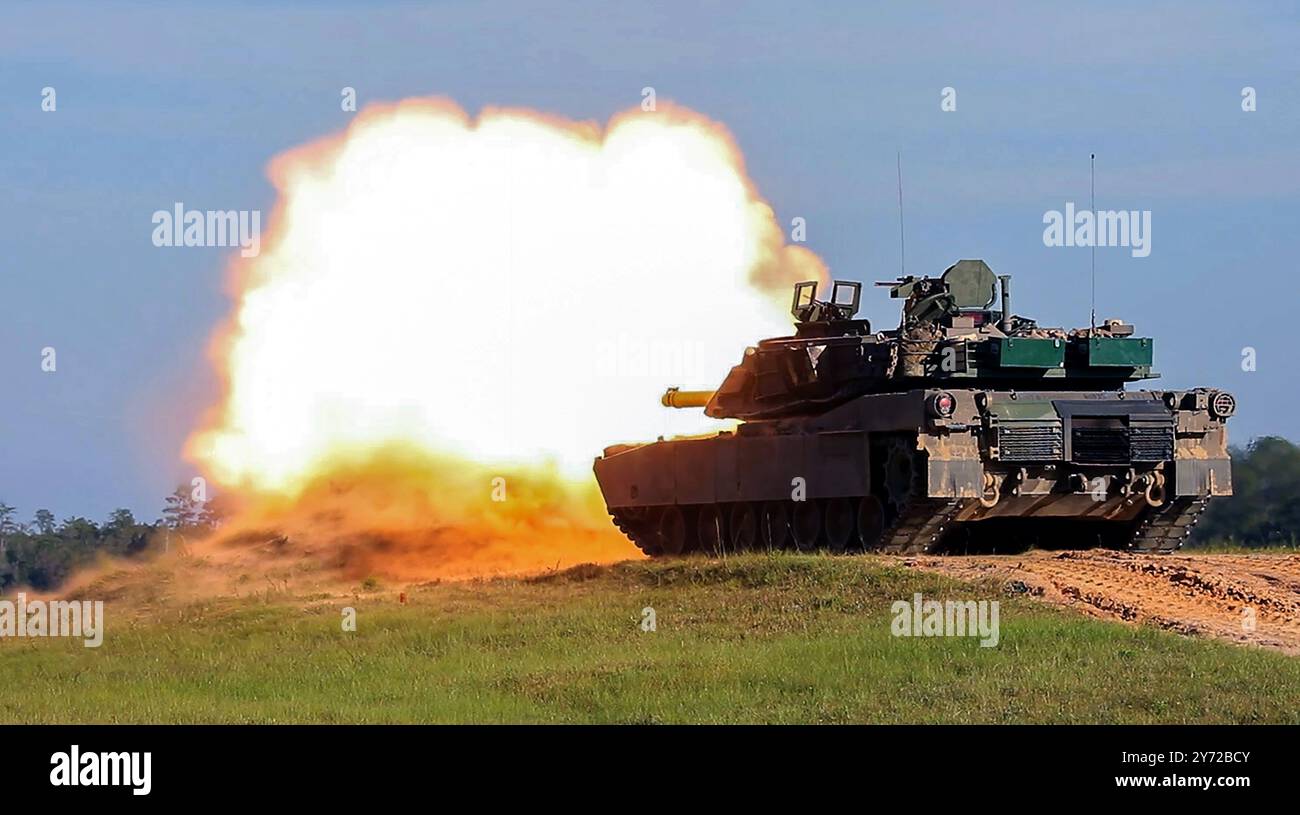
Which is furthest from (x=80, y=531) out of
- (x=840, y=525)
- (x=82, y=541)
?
(x=840, y=525)

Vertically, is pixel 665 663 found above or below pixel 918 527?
below

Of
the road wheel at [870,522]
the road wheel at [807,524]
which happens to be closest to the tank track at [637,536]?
the road wheel at [807,524]

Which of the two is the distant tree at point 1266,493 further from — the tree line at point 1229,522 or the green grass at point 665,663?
the green grass at point 665,663

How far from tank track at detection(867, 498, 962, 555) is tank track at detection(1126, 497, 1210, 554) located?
9.80ft

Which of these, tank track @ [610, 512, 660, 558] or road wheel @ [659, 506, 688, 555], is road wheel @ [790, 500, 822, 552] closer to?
road wheel @ [659, 506, 688, 555]

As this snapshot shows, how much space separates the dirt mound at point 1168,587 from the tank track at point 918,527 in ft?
3.98

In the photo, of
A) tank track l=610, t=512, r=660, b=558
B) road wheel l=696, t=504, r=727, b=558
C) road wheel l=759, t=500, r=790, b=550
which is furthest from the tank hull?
tank track l=610, t=512, r=660, b=558

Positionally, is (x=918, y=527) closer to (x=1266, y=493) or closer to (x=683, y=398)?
(x=683, y=398)

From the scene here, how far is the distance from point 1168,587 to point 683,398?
520 inches

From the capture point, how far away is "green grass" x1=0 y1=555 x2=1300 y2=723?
20.0m

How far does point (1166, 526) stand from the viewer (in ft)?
108
